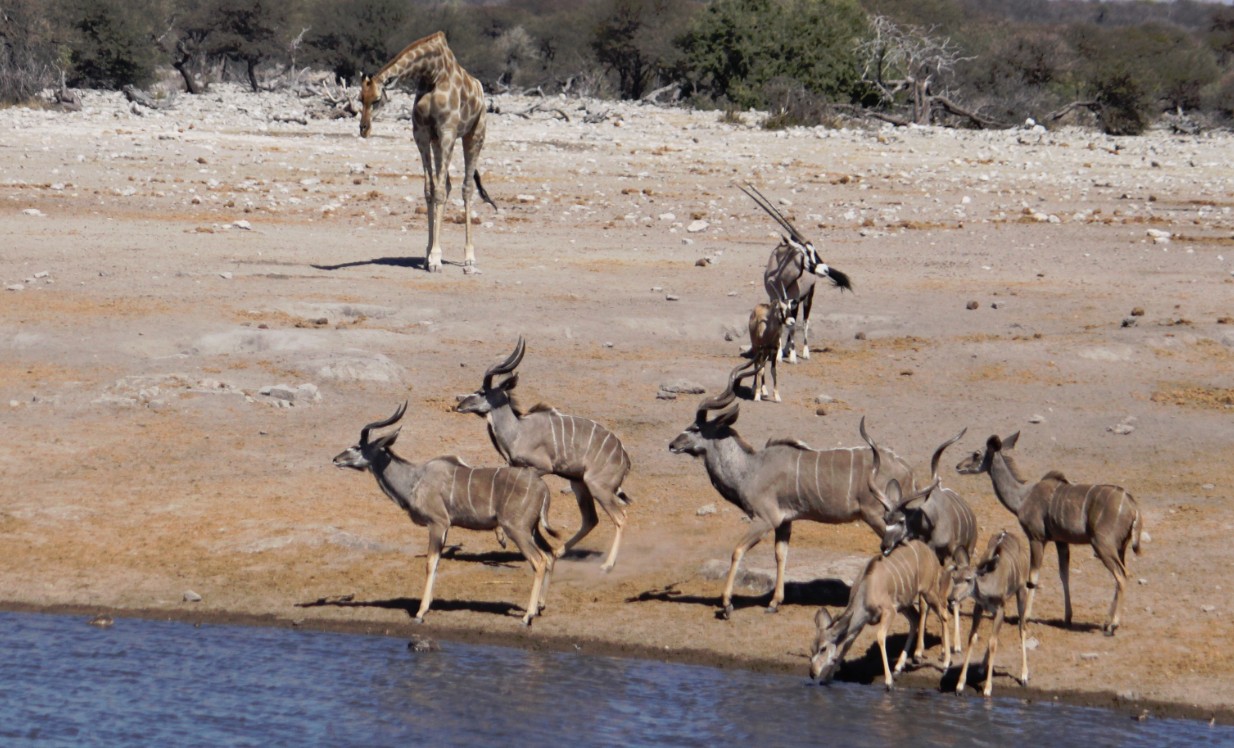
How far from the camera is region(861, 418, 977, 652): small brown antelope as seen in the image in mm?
8852

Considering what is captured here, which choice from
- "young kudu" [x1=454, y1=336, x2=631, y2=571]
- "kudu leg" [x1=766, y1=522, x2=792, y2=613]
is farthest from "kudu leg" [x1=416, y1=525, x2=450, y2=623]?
"kudu leg" [x1=766, y1=522, x2=792, y2=613]

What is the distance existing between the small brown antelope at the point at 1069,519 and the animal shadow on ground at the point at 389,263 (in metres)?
10.2

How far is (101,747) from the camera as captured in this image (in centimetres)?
786

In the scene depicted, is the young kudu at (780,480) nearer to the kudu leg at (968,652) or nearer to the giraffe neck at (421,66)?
the kudu leg at (968,652)

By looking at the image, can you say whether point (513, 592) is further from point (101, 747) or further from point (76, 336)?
point (76, 336)

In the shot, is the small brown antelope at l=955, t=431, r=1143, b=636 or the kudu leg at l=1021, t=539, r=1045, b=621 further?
the kudu leg at l=1021, t=539, r=1045, b=621

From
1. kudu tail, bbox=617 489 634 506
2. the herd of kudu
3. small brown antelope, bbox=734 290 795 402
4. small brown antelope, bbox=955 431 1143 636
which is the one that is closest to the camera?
the herd of kudu

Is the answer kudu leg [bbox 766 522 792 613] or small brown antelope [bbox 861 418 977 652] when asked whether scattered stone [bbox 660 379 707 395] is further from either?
small brown antelope [bbox 861 418 977 652]

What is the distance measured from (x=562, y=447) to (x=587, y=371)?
428cm

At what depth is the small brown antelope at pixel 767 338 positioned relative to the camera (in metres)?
13.7

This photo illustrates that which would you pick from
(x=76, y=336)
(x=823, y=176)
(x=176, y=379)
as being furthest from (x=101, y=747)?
(x=823, y=176)

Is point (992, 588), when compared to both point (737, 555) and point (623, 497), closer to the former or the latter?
point (737, 555)

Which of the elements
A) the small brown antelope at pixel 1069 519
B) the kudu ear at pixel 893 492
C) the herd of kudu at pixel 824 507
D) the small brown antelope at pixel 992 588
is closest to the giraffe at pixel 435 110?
the herd of kudu at pixel 824 507

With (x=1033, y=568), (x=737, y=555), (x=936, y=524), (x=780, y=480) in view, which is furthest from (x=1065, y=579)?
(x=737, y=555)
